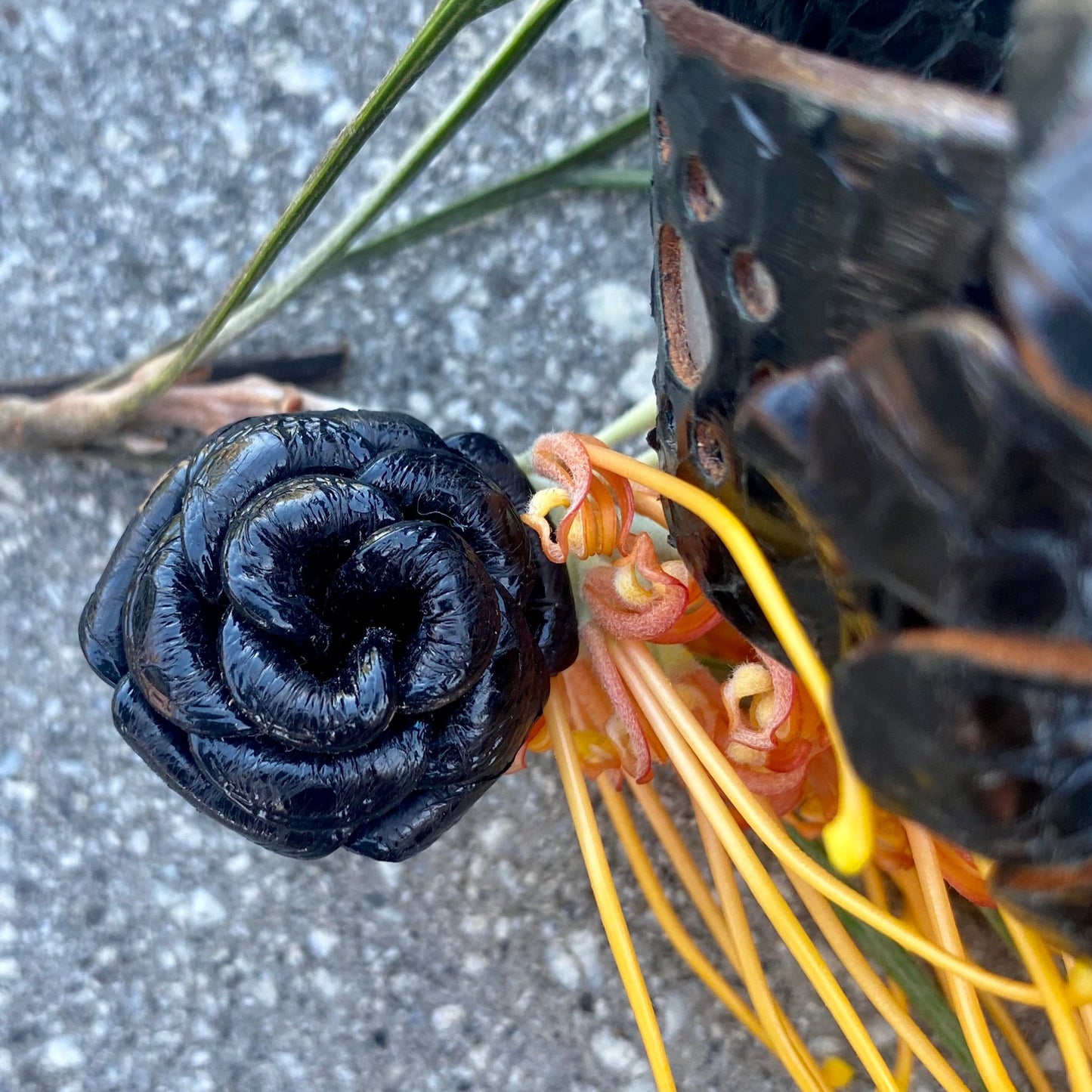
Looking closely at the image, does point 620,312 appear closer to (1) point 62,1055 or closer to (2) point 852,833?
(2) point 852,833

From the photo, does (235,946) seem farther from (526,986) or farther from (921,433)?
(921,433)

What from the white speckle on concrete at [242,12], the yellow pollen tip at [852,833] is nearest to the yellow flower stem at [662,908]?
the yellow pollen tip at [852,833]

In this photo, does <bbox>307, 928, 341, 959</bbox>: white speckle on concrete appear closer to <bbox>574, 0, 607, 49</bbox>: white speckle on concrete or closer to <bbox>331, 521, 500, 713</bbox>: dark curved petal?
<bbox>331, 521, 500, 713</bbox>: dark curved petal

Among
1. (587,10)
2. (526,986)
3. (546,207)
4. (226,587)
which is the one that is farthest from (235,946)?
(587,10)

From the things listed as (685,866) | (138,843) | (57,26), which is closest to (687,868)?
(685,866)

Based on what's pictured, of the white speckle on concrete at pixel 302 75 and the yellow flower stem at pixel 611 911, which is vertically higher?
the white speckle on concrete at pixel 302 75

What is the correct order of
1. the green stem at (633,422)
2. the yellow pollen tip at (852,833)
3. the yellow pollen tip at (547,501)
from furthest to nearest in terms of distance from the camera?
the green stem at (633,422)
the yellow pollen tip at (547,501)
the yellow pollen tip at (852,833)

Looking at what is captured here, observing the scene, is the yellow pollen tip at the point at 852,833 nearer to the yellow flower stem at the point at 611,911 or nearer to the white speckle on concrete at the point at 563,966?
the yellow flower stem at the point at 611,911

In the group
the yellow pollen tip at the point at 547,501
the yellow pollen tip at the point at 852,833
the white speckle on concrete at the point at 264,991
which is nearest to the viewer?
the yellow pollen tip at the point at 852,833
